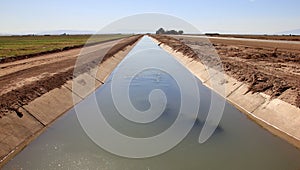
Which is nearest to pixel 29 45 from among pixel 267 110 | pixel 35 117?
pixel 35 117

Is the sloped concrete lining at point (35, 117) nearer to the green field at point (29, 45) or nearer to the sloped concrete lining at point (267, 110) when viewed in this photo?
the sloped concrete lining at point (267, 110)

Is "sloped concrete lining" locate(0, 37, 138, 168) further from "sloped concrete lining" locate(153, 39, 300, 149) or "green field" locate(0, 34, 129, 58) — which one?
"green field" locate(0, 34, 129, 58)

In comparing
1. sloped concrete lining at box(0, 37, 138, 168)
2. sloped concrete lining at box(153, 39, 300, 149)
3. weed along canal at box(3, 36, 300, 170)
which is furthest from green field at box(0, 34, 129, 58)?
sloped concrete lining at box(153, 39, 300, 149)

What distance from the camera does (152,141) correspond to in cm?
993

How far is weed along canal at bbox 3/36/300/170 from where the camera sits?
8203mm

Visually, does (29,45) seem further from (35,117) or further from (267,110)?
(267,110)

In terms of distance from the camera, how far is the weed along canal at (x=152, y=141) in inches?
323

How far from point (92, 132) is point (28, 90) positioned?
4.99m

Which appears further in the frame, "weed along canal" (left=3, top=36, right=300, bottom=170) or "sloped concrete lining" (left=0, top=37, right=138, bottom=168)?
"sloped concrete lining" (left=0, top=37, right=138, bottom=168)

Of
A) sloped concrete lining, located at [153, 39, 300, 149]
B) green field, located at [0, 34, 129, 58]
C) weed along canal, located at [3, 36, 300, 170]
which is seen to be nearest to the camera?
weed along canal, located at [3, 36, 300, 170]

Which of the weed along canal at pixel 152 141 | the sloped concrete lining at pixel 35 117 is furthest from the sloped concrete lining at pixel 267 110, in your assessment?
the sloped concrete lining at pixel 35 117

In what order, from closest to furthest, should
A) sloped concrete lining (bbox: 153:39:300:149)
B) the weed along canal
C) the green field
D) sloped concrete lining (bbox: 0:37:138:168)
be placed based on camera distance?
the weed along canal < sloped concrete lining (bbox: 0:37:138:168) < sloped concrete lining (bbox: 153:39:300:149) < the green field

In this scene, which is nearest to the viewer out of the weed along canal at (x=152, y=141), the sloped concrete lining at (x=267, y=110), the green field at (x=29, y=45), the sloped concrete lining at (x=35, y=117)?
the weed along canal at (x=152, y=141)

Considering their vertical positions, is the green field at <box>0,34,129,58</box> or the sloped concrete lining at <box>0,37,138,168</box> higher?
the sloped concrete lining at <box>0,37,138,168</box>
